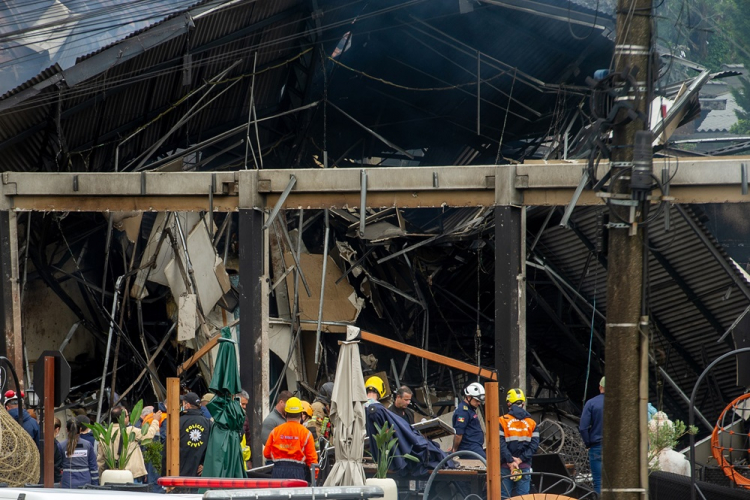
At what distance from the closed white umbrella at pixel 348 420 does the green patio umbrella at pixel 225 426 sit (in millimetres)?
1696

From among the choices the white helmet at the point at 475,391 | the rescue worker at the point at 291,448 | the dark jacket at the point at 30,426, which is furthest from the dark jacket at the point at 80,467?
the white helmet at the point at 475,391

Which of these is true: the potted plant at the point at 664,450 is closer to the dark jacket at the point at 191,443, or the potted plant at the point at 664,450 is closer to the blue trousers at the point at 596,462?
the blue trousers at the point at 596,462

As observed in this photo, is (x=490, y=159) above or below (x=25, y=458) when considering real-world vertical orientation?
above

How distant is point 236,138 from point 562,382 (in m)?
9.20

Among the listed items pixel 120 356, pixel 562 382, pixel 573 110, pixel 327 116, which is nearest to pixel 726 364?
pixel 562 382

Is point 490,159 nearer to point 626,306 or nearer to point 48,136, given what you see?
point 48,136

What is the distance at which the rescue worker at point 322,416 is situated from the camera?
15.1 metres

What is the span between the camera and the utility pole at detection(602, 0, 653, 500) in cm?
811

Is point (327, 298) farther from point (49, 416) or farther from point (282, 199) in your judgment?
point (49, 416)

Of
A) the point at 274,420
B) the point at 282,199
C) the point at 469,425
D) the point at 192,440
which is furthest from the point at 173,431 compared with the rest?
the point at 282,199

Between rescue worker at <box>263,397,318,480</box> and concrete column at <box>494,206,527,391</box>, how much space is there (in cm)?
453

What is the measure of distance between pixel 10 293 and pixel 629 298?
11.7 m

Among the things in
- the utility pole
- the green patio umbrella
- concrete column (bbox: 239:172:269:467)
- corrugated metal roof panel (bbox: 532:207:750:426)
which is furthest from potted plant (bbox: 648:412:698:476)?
concrete column (bbox: 239:172:269:467)

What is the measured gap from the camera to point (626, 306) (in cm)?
814
